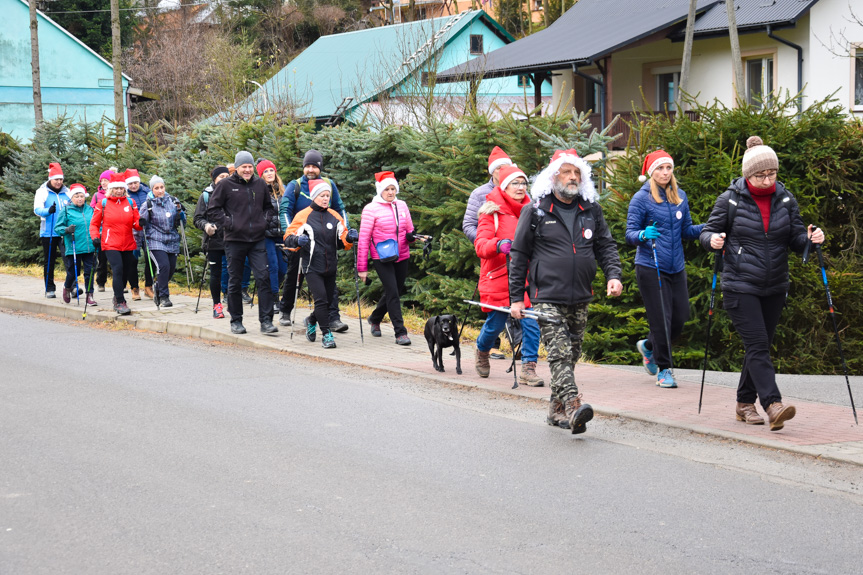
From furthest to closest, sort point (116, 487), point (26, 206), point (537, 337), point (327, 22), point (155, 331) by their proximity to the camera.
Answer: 1. point (327, 22)
2. point (26, 206)
3. point (155, 331)
4. point (537, 337)
5. point (116, 487)

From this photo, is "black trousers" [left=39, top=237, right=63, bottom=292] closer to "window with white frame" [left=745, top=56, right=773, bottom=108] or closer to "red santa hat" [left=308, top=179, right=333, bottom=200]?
"red santa hat" [left=308, top=179, right=333, bottom=200]

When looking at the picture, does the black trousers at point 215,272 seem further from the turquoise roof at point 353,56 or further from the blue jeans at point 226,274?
the turquoise roof at point 353,56

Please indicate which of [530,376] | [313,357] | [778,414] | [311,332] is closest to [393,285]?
[311,332]

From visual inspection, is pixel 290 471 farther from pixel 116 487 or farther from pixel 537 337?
pixel 537 337

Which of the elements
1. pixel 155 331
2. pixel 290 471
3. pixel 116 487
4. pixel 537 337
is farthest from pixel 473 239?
pixel 155 331

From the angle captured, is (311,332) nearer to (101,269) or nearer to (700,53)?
(101,269)

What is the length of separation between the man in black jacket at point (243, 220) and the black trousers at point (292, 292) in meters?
0.36

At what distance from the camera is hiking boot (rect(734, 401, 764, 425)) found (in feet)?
24.9

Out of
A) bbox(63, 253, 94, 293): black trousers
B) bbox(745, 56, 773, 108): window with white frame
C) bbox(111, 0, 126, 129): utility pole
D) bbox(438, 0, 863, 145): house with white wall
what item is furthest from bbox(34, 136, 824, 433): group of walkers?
bbox(745, 56, 773, 108): window with white frame

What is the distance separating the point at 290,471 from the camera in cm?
638

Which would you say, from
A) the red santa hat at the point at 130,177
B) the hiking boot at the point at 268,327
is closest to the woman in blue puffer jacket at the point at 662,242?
the hiking boot at the point at 268,327

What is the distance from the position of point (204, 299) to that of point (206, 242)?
2.50 metres

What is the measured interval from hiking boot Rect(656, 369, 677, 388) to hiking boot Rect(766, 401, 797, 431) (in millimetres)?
1941

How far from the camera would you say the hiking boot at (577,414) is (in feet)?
23.4
